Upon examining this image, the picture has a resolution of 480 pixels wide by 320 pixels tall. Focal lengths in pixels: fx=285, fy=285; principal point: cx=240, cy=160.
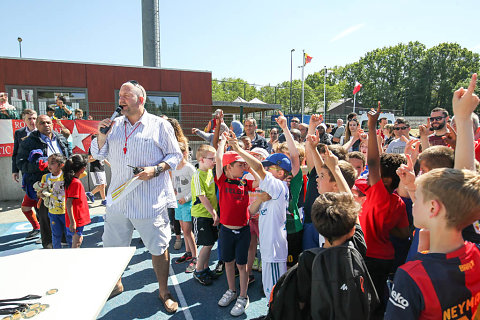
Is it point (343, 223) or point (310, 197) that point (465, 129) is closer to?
point (343, 223)

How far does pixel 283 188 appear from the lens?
251 centimetres

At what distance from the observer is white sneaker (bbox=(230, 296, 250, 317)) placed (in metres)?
2.77

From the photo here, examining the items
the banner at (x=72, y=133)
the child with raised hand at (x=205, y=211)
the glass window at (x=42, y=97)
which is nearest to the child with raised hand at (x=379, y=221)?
the child with raised hand at (x=205, y=211)

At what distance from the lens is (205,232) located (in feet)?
11.2

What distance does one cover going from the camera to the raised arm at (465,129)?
1731 mm

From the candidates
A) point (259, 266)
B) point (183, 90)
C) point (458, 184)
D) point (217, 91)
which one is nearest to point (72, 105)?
point (183, 90)

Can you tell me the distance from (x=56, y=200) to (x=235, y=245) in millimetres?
2544

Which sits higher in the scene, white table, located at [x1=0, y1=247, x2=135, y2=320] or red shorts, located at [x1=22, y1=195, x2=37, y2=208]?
white table, located at [x1=0, y1=247, x2=135, y2=320]

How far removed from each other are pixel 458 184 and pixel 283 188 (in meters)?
1.40

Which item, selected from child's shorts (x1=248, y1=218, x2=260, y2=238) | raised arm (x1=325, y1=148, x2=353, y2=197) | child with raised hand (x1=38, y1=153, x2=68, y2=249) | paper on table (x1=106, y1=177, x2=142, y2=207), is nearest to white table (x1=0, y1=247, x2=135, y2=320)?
paper on table (x1=106, y1=177, x2=142, y2=207)

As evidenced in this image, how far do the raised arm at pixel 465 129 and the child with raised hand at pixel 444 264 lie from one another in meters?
0.58

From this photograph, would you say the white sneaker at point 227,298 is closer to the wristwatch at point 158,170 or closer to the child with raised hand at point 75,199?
the wristwatch at point 158,170

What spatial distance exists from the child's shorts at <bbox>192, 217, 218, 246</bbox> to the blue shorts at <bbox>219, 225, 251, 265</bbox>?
1.45 feet

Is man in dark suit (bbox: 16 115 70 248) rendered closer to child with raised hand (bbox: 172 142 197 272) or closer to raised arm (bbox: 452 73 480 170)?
child with raised hand (bbox: 172 142 197 272)
